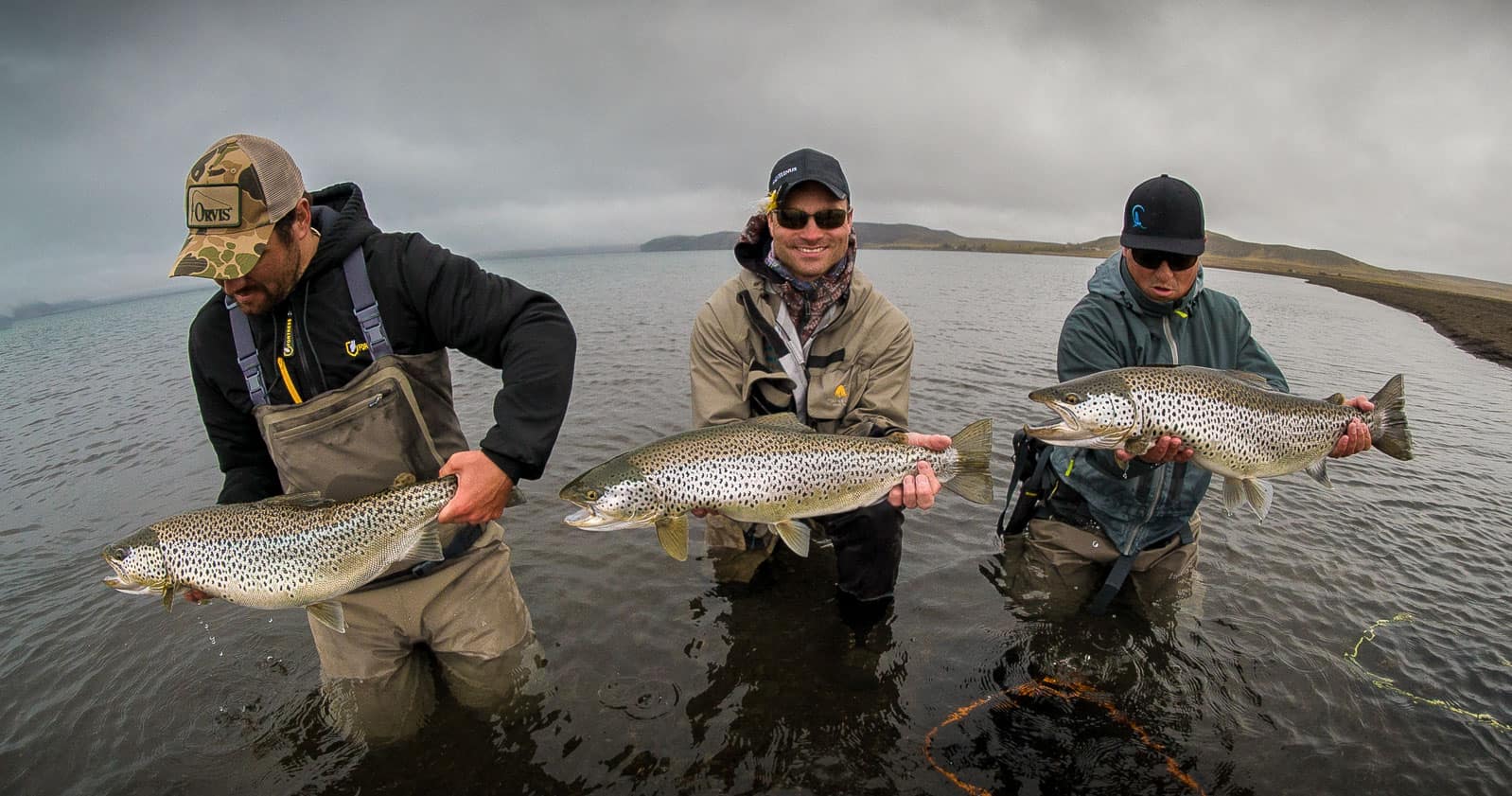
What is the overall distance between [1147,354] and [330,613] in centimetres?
554

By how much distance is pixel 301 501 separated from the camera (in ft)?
11.7

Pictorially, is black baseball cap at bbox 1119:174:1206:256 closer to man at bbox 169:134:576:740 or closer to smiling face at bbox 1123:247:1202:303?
smiling face at bbox 1123:247:1202:303

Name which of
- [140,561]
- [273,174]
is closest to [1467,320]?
[273,174]

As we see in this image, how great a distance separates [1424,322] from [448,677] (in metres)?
47.1

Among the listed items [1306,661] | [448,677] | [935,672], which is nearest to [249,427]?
[448,677]

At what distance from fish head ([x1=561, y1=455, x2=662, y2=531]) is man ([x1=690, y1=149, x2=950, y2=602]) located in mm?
1079

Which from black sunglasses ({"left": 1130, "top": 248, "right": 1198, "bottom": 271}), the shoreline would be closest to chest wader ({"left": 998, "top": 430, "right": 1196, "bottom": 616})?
black sunglasses ({"left": 1130, "top": 248, "right": 1198, "bottom": 271})

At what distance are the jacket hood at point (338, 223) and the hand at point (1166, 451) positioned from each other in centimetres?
475

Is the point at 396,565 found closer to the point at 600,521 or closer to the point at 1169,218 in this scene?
the point at 600,521

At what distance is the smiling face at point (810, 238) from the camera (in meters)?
4.55

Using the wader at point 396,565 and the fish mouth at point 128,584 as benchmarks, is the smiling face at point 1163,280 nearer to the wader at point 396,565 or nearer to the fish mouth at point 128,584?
the wader at point 396,565

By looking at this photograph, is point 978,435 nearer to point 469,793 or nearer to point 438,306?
point 438,306

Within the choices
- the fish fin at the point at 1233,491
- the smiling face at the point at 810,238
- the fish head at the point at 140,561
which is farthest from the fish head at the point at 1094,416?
the fish head at the point at 140,561

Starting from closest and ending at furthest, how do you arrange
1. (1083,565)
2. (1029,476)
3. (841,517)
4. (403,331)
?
(403,331) → (841,517) → (1083,565) → (1029,476)
